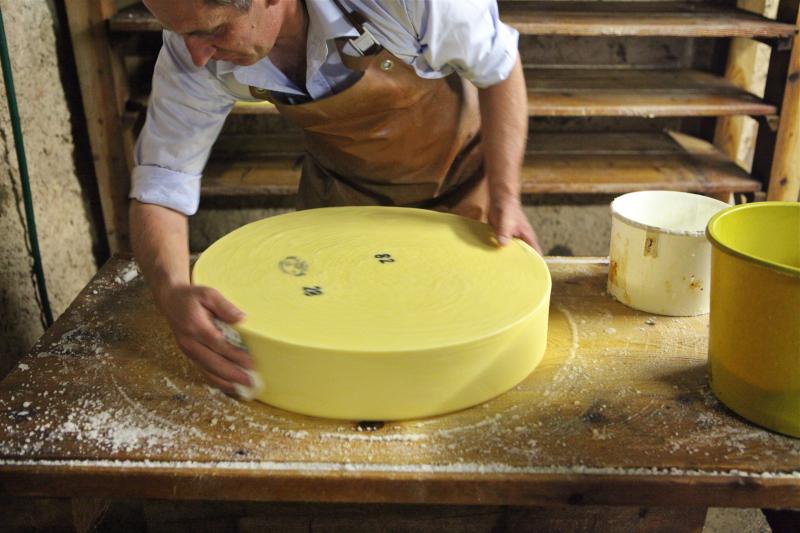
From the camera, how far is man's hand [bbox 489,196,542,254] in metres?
1.45

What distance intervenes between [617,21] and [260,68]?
1.68m

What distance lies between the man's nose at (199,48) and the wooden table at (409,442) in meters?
0.53

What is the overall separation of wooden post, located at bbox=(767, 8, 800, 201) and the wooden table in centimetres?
191

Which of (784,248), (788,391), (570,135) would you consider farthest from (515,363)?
(570,135)

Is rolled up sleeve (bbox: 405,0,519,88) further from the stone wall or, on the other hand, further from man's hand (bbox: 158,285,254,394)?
the stone wall

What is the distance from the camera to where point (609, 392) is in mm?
1219

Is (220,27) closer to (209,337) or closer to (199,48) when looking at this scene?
(199,48)

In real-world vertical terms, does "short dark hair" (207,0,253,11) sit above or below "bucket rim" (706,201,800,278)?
above

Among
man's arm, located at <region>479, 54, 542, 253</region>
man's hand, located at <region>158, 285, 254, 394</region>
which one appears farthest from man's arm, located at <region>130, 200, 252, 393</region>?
man's arm, located at <region>479, 54, 542, 253</region>

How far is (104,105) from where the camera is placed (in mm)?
2607

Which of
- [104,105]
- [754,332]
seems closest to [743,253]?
[754,332]

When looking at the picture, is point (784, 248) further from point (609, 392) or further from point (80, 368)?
point (80, 368)

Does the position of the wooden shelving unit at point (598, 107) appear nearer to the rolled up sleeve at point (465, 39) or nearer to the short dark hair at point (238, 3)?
the rolled up sleeve at point (465, 39)

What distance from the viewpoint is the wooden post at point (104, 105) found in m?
2.50
